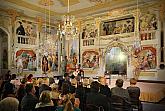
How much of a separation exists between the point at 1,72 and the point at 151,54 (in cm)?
966

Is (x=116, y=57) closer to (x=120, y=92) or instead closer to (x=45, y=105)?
(x=120, y=92)

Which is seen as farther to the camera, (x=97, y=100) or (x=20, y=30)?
(x=20, y=30)

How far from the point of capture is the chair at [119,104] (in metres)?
4.91

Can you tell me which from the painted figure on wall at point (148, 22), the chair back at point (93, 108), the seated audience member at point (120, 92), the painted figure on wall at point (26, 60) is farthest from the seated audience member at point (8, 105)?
the painted figure on wall at point (26, 60)

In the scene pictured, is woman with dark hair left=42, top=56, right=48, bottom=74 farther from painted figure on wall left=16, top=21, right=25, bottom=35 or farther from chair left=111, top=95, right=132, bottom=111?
chair left=111, top=95, right=132, bottom=111

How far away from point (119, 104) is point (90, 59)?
9517 mm

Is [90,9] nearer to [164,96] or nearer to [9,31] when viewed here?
[9,31]

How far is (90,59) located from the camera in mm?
14398

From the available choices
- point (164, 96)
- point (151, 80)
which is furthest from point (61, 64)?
point (164, 96)

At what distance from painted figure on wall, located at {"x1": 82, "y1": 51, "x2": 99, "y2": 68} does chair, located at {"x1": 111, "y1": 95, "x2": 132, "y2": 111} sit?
8.98 metres

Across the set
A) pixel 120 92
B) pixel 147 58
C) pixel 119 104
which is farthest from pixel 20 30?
pixel 119 104

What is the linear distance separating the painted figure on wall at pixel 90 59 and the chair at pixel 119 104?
898 centimetres

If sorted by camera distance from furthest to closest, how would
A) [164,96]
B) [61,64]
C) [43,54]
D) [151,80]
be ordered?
[61,64] < [43,54] < [151,80] < [164,96]

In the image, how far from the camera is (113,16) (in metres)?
13.2
